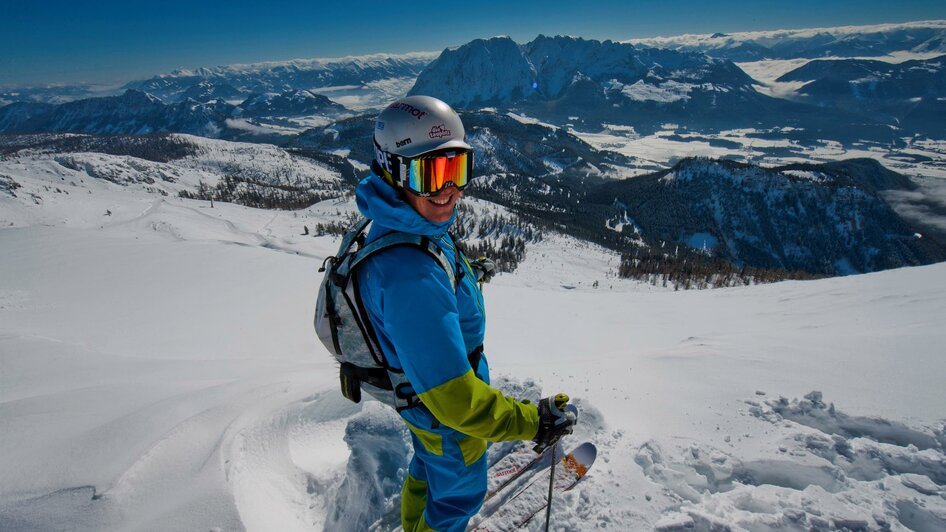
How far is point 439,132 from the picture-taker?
317 centimetres

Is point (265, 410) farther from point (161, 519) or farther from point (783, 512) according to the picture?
point (783, 512)

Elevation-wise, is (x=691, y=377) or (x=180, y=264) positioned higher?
(x=691, y=377)

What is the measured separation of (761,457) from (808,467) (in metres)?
0.46

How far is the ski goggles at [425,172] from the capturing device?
9.98ft

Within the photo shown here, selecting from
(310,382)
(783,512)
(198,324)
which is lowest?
(198,324)

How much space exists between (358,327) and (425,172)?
1193 millimetres

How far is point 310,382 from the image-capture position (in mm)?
8195

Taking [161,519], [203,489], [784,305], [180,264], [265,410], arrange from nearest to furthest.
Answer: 1. [161,519]
2. [203,489]
3. [265,410]
4. [784,305]
5. [180,264]

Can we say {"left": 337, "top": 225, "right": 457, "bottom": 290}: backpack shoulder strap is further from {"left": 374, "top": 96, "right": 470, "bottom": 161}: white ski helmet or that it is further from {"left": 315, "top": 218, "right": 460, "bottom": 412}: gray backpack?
{"left": 374, "top": 96, "right": 470, "bottom": 161}: white ski helmet

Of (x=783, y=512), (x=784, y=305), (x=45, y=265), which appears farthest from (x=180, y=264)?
(x=784, y=305)

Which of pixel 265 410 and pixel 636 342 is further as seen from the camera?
pixel 636 342

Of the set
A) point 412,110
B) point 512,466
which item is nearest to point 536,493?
point 512,466

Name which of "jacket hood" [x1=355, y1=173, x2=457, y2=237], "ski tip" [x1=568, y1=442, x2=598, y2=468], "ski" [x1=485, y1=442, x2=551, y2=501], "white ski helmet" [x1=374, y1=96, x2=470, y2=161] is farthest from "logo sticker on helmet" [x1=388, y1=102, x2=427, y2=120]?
"ski tip" [x1=568, y1=442, x2=598, y2=468]

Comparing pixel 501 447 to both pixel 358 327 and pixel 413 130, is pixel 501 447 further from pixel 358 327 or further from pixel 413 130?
pixel 413 130
